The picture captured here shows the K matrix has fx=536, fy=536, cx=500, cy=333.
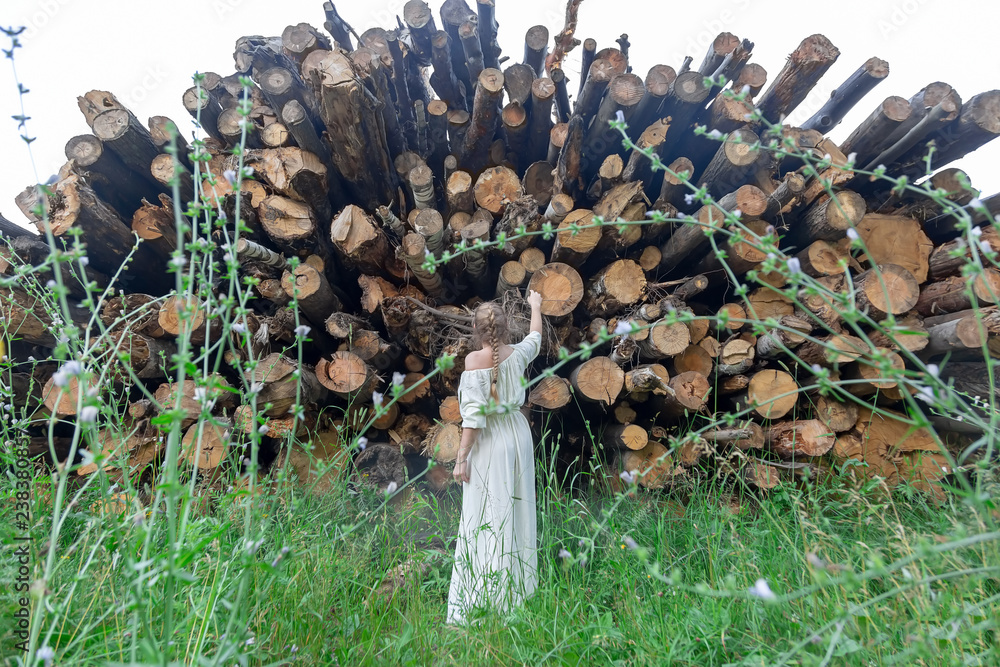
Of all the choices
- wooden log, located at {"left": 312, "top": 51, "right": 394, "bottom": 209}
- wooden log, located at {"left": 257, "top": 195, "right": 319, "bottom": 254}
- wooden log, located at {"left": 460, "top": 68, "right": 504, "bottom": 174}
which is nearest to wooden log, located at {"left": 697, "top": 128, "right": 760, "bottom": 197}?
wooden log, located at {"left": 460, "top": 68, "right": 504, "bottom": 174}

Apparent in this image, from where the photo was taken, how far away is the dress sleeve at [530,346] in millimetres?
2395

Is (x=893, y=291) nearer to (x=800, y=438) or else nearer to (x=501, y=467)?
(x=800, y=438)

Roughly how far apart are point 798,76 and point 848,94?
1.39 ft

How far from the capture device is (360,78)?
2.59 m

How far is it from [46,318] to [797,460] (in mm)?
3732

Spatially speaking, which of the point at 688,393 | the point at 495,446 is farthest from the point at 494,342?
the point at 688,393

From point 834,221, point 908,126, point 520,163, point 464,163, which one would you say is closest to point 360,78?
point 464,163

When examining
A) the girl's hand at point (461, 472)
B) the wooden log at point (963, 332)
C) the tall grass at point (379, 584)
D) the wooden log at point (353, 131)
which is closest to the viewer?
the tall grass at point (379, 584)

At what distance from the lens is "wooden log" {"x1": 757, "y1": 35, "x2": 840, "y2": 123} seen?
103 inches

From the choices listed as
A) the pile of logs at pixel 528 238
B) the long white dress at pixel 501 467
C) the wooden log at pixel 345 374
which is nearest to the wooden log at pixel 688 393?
the pile of logs at pixel 528 238

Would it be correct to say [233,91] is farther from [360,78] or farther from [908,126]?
[908,126]

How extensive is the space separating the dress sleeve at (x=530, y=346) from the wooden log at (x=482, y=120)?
3.93 feet

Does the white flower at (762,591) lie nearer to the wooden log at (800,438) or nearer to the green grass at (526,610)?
the green grass at (526,610)

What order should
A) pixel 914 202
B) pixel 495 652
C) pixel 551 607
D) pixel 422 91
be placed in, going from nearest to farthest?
pixel 495 652 < pixel 551 607 < pixel 914 202 < pixel 422 91
